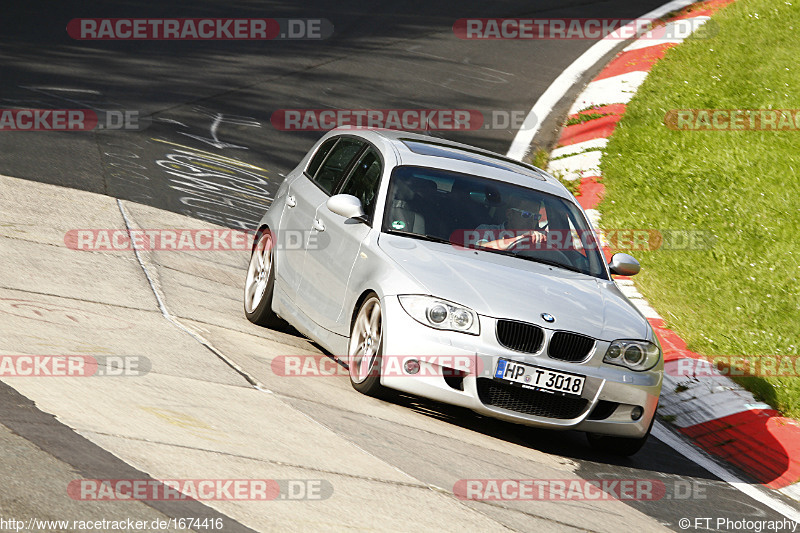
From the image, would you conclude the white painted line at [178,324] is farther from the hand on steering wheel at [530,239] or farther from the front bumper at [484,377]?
the hand on steering wheel at [530,239]

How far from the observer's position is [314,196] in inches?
338

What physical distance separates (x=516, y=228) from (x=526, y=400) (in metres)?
1.51

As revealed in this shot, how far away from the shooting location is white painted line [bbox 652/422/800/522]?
668 centimetres

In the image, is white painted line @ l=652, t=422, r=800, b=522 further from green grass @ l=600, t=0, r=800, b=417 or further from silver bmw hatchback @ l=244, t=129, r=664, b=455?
green grass @ l=600, t=0, r=800, b=417

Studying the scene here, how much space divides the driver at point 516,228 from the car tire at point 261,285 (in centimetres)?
182

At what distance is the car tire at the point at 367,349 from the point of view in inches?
271

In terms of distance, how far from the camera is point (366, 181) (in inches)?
318

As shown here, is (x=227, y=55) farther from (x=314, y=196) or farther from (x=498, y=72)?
(x=314, y=196)

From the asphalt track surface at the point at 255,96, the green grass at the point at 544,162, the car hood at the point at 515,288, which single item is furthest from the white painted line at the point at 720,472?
the green grass at the point at 544,162

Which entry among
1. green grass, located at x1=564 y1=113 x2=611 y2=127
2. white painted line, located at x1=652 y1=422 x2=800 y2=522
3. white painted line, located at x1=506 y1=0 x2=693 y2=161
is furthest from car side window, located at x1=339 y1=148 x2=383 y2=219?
green grass, located at x1=564 y1=113 x2=611 y2=127

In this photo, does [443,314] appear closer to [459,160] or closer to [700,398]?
[459,160]

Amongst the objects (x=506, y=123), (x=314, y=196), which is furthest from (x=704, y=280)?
(x=506, y=123)

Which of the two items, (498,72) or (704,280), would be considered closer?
(704,280)

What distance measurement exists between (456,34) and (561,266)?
45.0 feet
